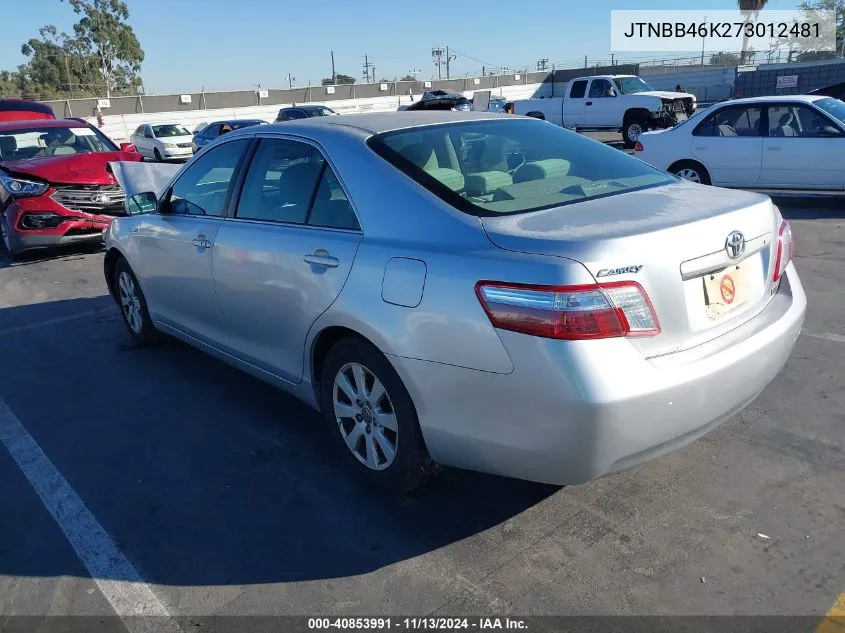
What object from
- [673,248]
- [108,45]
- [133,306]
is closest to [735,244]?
[673,248]

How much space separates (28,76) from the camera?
73.2m

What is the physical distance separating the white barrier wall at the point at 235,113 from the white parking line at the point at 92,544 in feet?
95.3

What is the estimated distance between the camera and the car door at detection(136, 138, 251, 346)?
164 inches

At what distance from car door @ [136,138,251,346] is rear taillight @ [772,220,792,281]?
290cm

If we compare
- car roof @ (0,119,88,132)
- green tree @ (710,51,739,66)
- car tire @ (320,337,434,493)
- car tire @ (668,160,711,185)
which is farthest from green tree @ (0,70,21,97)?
car tire @ (320,337,434,493)

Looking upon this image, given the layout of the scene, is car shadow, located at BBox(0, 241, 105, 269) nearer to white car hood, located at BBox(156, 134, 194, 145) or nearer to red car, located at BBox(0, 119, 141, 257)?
red car, located at BBox(0, 119, 141, 257)

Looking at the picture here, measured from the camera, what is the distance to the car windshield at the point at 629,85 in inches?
837

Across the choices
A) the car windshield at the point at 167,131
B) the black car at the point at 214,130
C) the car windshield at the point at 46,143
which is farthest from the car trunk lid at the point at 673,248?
the car windshield at the point at 167,131

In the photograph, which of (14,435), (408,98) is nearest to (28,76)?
(408,98)

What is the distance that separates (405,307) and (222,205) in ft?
6.10

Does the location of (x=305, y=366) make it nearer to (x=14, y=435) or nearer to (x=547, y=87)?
(x=14, y=435)

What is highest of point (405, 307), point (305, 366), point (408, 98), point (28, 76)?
point (28, 76)

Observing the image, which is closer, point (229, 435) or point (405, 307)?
point (405, 307)

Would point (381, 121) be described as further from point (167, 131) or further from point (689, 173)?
point (167, 131)
